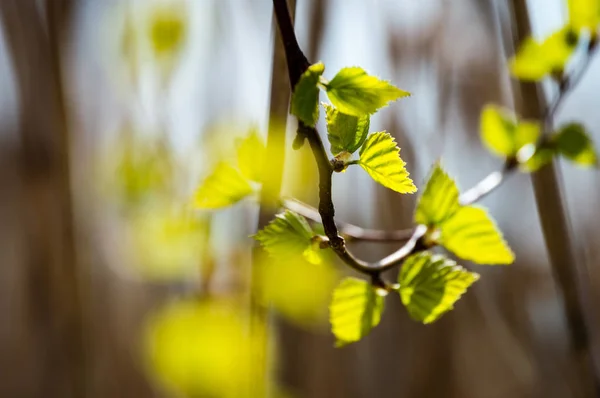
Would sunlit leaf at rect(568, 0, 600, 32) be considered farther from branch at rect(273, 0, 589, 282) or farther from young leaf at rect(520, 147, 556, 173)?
branch at rect(273, 0, 589, 282)

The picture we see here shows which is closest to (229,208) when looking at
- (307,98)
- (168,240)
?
(168,240)

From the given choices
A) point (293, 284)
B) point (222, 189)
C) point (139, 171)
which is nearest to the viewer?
point (222, 189)

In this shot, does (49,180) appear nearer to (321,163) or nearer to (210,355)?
(210,355)

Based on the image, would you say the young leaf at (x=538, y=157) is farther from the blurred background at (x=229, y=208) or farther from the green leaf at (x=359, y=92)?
the green leaf at (x=359, y=92)

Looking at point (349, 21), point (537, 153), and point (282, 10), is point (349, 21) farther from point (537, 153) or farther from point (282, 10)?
point (282, 10)

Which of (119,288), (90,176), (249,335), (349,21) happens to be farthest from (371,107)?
(119,288)

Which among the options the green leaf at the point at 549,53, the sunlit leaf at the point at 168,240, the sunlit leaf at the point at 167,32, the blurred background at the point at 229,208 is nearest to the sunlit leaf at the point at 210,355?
the blurred background at the point at 229,208

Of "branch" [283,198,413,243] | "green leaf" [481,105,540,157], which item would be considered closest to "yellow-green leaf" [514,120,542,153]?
"green leaf" [481,105,540,157]
